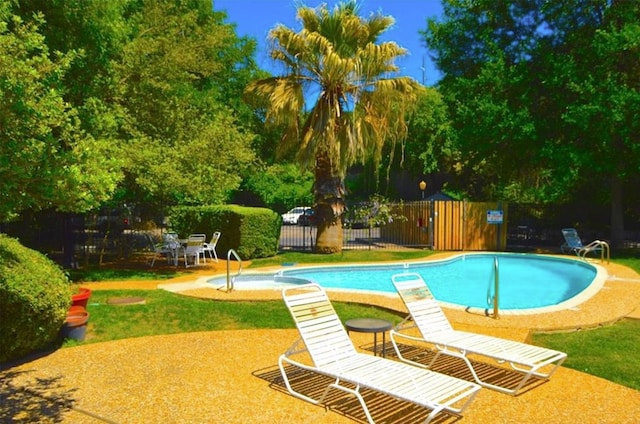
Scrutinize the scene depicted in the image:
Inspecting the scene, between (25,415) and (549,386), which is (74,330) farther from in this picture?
(549,386)

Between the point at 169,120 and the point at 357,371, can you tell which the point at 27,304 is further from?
the point at 169,120

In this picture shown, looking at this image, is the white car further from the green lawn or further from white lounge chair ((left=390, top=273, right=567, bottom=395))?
white lounge chair ((left=390, top=273, right=567, bottom=395))

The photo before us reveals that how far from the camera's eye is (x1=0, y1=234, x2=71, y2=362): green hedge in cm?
602

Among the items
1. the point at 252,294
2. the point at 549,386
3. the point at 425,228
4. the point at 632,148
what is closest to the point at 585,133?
the point at 632,148

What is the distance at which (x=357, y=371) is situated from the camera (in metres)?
5.19

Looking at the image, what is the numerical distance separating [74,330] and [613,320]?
8.45 meters

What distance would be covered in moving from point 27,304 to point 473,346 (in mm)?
5158

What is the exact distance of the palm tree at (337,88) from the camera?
1667 cm

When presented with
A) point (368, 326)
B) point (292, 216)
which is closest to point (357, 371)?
point (368, 326)

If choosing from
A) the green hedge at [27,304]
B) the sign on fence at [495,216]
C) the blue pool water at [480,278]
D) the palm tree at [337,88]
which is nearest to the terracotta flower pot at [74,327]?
the green hedge at [27,304]

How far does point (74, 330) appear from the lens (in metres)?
7.48

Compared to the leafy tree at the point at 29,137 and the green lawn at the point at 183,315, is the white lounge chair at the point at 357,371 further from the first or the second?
the leafy tree at the point at 29,137

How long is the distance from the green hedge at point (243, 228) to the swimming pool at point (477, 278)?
289cm

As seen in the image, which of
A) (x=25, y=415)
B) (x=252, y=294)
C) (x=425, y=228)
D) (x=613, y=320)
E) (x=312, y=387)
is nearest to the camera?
(x=25, y=415)
